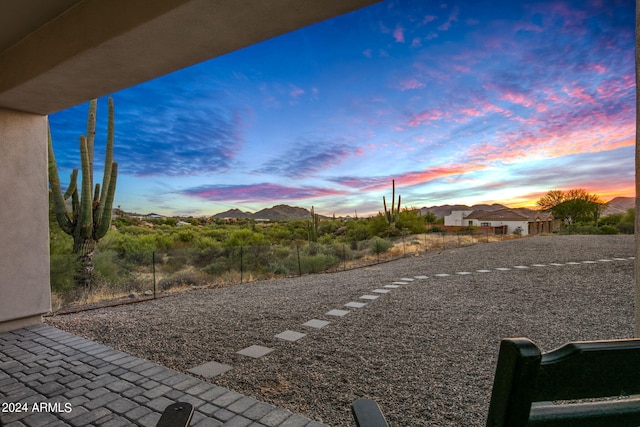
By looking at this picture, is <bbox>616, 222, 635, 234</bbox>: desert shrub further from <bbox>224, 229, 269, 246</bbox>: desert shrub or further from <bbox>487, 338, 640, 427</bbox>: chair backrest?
<bbox>487, 338, 640, 427</bbox>: chair backrest

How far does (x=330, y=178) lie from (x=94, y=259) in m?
12.9

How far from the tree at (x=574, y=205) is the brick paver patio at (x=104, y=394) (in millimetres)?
36358

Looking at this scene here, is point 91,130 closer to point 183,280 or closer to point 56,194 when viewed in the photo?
point 56,194

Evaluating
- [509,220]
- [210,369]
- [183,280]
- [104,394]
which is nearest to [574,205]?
[509,220]

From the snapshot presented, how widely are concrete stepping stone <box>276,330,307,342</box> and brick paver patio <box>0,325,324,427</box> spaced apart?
3.90 ft

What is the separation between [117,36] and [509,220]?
43.1 meters

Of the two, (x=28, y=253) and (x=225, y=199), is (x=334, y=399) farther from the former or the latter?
(x=225, y=199)

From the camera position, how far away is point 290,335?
3.65m

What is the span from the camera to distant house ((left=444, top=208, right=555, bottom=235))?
115 feet

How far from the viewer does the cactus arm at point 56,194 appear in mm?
5785

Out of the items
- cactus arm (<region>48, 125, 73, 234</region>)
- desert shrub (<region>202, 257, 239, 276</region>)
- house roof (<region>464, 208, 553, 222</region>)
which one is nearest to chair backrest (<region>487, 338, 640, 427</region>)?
cactus arm (<region>48, 125, 73, 234</region>)

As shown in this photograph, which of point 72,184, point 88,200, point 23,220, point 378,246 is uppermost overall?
point 72,184

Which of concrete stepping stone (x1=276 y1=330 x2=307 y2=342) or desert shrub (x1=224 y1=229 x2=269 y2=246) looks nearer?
concrete stepping stone (x1=276 y1=330 x2=307 y2=342)

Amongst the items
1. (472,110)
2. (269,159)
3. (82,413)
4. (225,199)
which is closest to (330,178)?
(269,159)
